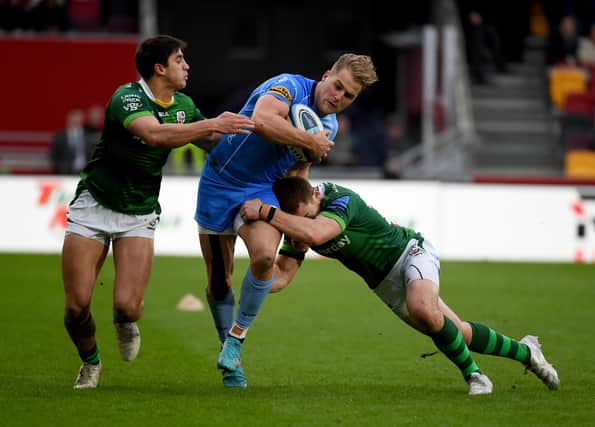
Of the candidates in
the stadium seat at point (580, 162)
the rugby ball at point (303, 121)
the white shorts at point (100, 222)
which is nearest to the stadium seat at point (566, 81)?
the stadium seat at point (580, 162)

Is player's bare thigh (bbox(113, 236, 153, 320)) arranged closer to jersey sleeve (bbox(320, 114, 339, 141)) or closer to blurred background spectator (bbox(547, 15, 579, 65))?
jersey sleeve (bbox(320, 114, 339, 141))

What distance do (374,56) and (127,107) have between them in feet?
85.8

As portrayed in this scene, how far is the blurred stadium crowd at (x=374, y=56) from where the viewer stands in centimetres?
2298

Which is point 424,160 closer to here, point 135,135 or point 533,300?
point 533,300

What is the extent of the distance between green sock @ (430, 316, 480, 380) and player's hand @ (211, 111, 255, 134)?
1762 millimetres

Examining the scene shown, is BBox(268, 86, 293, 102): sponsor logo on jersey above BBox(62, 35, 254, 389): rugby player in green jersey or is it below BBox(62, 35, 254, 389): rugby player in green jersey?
above

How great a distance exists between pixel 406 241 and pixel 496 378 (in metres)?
1.30

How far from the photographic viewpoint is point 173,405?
705 centimetres

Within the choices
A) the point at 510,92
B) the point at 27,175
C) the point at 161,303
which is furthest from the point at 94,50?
the point at 161,303

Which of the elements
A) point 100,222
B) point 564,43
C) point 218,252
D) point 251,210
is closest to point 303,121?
point 251,210

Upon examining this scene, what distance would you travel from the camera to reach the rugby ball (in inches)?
303

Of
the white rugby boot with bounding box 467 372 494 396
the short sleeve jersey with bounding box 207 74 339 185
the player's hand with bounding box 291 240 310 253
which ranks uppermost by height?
the short sleeve jersey with bounding box 207 74 339 185

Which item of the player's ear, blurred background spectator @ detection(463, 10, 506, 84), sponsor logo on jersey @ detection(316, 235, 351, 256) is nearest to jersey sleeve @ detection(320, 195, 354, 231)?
sponsor logo on jersey @ detection(316, 235, 351, 256)

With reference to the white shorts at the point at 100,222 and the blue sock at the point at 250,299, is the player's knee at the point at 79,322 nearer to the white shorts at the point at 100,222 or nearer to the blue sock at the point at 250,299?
the white shorts at the point at 100,222
